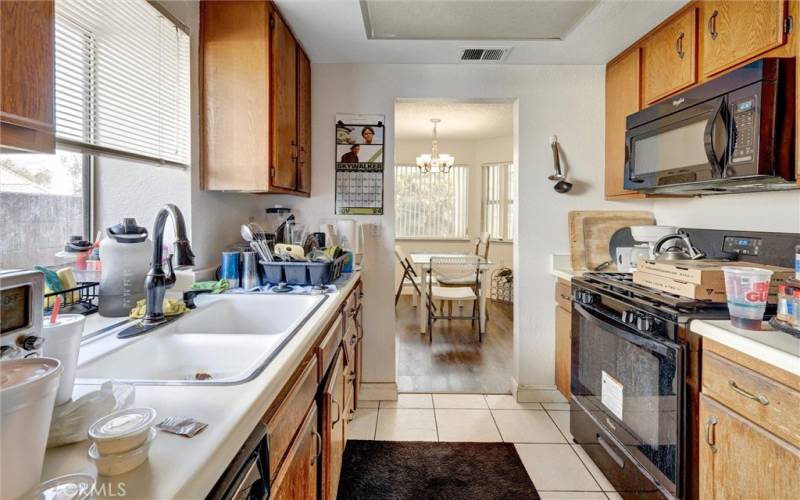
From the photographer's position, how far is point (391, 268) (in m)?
2.65

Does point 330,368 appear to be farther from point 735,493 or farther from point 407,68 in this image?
point 407,68

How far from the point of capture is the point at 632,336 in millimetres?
1614

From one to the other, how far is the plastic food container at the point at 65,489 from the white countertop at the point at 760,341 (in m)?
1.46

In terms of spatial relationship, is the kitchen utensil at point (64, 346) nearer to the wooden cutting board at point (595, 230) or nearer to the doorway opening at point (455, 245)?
the doorway opening at point (455, 245)

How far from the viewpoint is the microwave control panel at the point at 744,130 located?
1.44m

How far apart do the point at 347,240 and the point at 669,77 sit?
1.99 metres

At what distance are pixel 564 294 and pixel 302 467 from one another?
197 centimetres

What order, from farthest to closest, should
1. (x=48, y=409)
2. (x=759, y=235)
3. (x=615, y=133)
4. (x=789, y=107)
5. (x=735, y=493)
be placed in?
1. (x=615, y=133)
2. (x=759, y=235)
3. (x=789, y=107)
4. (x=735, y=493)
5. (x=48, y=409)

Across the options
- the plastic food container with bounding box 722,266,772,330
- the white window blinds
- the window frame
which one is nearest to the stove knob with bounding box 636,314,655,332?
the plastic food container with bounding box 722,266,772,330

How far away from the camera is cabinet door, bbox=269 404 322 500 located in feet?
2.80

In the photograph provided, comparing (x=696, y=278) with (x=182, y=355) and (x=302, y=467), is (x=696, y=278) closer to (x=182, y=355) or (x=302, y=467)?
(x=302, y=467)

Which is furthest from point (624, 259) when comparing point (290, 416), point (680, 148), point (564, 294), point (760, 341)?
point (290, 416)

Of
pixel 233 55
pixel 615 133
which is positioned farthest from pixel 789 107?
pixel 233 55

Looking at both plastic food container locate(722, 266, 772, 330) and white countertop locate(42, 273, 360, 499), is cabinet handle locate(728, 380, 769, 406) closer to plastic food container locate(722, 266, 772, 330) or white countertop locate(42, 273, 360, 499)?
plastic food container locate(722, 266, 772, 330)
